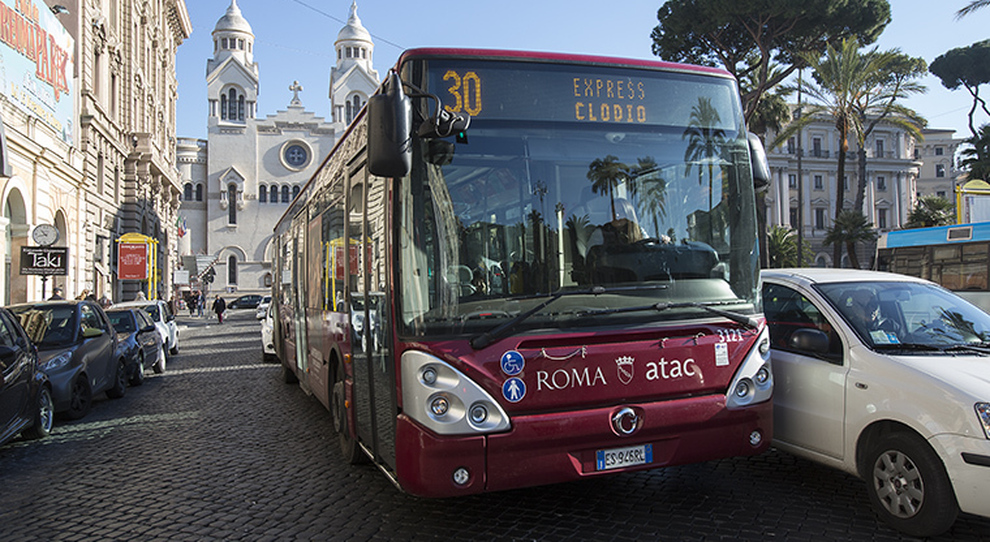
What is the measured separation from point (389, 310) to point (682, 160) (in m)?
1.98

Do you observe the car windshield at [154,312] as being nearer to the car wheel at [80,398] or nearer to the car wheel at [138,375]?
the car wheel at [138,375]

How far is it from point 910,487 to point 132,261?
98.8 feet

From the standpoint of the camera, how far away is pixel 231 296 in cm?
6794

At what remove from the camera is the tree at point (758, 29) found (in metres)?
24.7

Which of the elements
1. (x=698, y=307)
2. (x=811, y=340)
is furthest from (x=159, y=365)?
(x=811, y=340)

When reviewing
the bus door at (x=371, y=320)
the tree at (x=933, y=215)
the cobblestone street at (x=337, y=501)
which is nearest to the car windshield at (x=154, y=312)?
the cobblestone street at (x=337, y=501)

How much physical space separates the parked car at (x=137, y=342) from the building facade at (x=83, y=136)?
3.03 metres

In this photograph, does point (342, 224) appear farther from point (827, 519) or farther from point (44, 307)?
point (44, 307)

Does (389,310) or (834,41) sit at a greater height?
(834,41)

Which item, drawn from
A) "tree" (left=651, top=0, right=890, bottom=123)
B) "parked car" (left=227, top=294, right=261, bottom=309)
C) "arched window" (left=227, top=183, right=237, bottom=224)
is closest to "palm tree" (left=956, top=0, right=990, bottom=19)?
"tree" (left=651, top=0, right=890, bottom=123)

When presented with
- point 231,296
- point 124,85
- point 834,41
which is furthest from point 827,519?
point 231,296

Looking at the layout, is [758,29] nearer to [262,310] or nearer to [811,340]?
[262,310]

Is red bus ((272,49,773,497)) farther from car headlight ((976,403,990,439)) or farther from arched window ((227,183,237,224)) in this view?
arched window ((227,183,237,224))

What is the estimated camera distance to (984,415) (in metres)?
3.88
